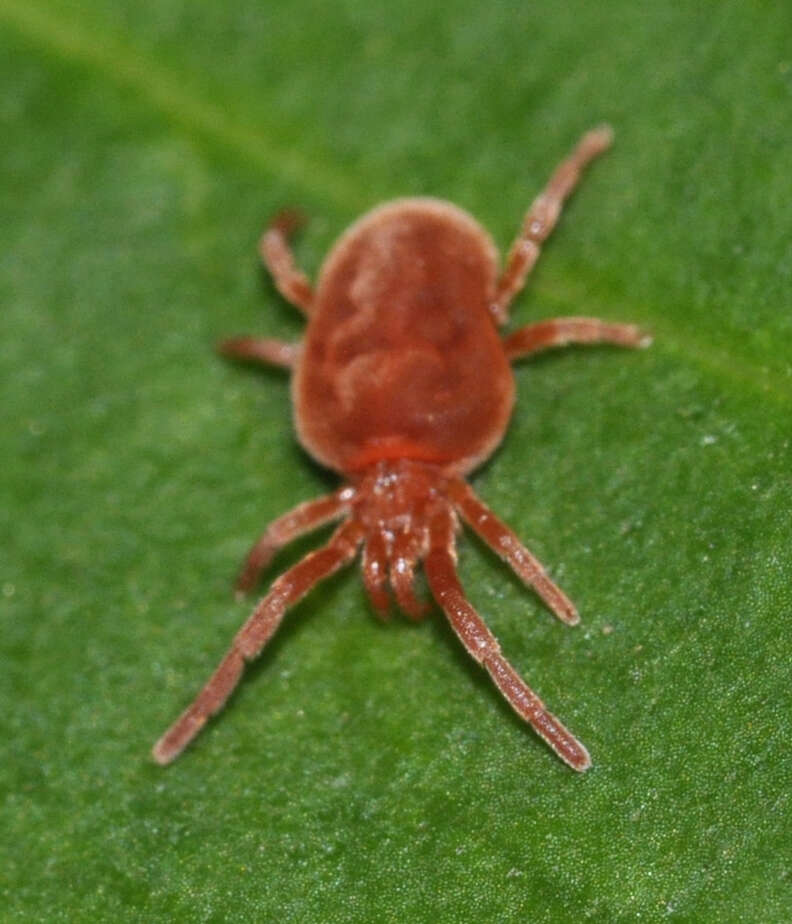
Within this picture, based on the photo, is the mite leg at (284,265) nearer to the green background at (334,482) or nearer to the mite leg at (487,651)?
the green background at (334,482)

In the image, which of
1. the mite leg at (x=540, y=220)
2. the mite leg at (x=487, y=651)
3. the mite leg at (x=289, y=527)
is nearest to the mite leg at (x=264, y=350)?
the mite leg at (x=289, y=527)

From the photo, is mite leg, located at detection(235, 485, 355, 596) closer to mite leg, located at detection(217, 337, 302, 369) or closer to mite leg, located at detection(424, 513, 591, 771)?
mite leg, located at detection(424, 513, 591, 771)

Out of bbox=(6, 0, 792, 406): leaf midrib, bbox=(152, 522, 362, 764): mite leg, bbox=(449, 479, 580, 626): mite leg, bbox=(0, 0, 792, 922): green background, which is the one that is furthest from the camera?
bbox=(6, 0, 792, 406): leaf midrib

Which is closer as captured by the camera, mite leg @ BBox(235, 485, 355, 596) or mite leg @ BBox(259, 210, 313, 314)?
mite leg @ BBox(235, 485, 355, 596)

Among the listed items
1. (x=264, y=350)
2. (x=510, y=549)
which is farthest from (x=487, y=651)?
(x=264, y=350)

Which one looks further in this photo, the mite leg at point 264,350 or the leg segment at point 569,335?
the mite leg at point 264,350

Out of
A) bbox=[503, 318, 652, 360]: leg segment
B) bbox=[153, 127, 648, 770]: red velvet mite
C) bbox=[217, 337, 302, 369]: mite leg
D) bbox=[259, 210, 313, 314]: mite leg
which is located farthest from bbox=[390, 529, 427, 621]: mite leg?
bbox=[259, 210, 313, 314]: mite leg

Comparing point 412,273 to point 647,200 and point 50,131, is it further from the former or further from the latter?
point 50,131

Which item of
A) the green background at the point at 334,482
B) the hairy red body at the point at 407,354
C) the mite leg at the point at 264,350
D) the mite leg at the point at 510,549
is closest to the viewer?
the green background at the point at 334,482
